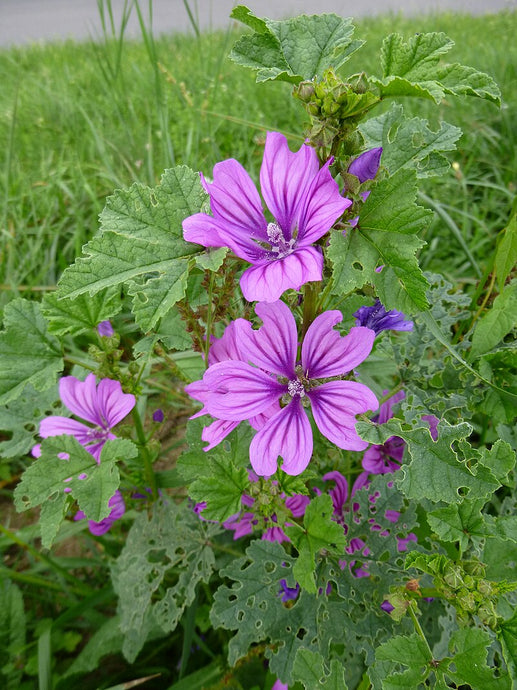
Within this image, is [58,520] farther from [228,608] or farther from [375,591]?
[375,591]

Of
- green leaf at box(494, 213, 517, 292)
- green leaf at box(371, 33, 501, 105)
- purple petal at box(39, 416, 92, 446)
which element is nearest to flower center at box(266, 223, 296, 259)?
green leaf at box(371, 33, 501, 105)

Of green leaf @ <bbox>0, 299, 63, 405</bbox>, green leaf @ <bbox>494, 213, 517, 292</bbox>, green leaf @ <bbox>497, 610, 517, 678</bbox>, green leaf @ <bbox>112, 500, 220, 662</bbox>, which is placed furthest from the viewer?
green leaf @ <bbox>112, 500, 220, 662</bbox>

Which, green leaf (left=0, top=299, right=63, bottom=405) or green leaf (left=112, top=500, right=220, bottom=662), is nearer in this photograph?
green leaf (left=0, top=299, right=63, bottom=405)

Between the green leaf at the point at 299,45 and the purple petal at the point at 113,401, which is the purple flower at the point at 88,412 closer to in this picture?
the purple petal at the point at 113,401

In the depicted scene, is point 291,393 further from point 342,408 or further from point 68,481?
point 68,481

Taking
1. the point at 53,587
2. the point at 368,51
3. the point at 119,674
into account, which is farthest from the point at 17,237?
the point at 368,51

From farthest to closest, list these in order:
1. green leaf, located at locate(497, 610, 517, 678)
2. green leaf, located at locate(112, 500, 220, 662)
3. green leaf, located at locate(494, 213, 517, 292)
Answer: green leaf, located at locate(112, 500, 220, 662) → green leaf, located at locate(494, 213, 517, 292) → green leaf, located at locate(497, 610, 517, 678)

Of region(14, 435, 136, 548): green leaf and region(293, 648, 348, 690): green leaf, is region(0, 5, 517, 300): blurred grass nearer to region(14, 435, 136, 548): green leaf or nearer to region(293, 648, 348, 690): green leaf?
region(14, 435, 136, 548): green leaf

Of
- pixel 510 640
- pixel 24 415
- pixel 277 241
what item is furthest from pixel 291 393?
pixel 24 415

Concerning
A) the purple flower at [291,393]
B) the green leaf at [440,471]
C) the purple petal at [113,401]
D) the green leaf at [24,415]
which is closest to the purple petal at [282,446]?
the purple flower at [291,393]
